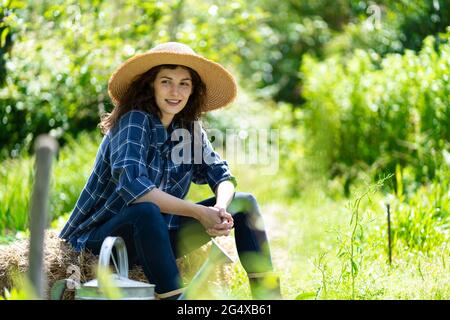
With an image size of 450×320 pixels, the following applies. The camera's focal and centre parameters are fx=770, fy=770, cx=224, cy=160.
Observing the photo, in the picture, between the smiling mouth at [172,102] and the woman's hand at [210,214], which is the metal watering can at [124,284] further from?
the smiling mouth at [172,102]

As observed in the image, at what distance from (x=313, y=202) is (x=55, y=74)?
2484 millimetres

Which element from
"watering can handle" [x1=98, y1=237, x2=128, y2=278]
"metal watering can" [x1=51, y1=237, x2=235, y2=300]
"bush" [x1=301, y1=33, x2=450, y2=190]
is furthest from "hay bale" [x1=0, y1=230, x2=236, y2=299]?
"bush" [x1=301, y1=33, x2=450, y2=190]

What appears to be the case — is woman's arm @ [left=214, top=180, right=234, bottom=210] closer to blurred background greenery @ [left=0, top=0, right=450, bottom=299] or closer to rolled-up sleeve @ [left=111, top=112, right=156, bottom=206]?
rolled-up sleeve @ [left=111, top=112, right=156, bottom=206]

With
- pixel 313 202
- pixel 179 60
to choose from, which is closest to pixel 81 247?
pixel 179 60

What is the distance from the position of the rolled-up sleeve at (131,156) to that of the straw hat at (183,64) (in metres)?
0.28

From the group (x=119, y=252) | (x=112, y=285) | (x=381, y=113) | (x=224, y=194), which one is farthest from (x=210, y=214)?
(x=381, y=113)

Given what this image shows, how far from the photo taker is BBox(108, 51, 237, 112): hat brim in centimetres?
342

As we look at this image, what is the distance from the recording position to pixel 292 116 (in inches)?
351

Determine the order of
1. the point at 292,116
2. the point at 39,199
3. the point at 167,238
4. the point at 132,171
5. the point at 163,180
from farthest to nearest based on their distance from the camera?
the point at 292,116
the point at 163,180
the point at 132,171
the point at 167,238
the point at 39,199

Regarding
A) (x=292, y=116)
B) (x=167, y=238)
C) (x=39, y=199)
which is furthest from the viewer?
(x=292, y=116)

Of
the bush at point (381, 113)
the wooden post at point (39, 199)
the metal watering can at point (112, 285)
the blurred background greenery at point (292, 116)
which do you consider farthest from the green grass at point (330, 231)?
the wooden post at point (39, 199)

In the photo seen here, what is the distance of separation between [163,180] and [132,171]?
376 millimetres

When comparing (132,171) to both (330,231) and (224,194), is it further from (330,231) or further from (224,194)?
(330,231)

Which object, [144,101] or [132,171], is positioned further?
[144,101]
